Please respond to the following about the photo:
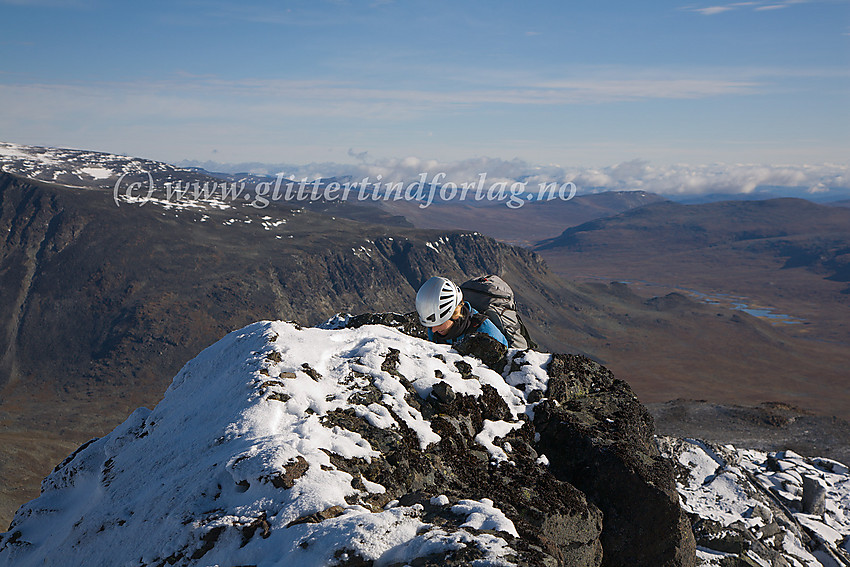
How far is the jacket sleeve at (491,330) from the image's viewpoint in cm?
1115

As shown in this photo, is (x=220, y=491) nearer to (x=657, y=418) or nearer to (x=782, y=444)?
(x=782, y=444)

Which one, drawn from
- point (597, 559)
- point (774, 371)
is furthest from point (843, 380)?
point (597, 559)

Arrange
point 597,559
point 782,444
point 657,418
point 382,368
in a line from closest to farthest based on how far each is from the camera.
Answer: point 597,559
point 382,368
point 782,444
point 657,418

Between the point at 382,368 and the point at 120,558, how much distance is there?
4.34m

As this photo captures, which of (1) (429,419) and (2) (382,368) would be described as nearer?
(1) (429,419)

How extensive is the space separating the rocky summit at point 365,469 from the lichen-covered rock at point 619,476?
0.08 ft

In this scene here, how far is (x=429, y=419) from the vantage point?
852cm

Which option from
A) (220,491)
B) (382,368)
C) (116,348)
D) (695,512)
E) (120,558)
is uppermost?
(382,368)

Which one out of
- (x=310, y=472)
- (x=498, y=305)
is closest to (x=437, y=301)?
(x=498, y=305)

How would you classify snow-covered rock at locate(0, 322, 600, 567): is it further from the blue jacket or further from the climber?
the blue jacket

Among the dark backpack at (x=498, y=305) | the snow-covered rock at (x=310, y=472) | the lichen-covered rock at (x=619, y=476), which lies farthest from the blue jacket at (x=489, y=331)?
the lichen-covered rock at (x=619, y=476)

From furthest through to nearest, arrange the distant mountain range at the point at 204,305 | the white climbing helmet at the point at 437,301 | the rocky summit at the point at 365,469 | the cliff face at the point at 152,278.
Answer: the cliff face at the point at 152,278, the distant mountain range at the point at 204,305, the white climbing helmet at the point at 437,301, the rocky summit at the point at 365,469

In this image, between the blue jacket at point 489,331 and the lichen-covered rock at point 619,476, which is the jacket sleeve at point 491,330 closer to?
the blue jacket at point 489,331

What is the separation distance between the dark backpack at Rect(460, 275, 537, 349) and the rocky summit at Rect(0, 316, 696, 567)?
1.15 meters
